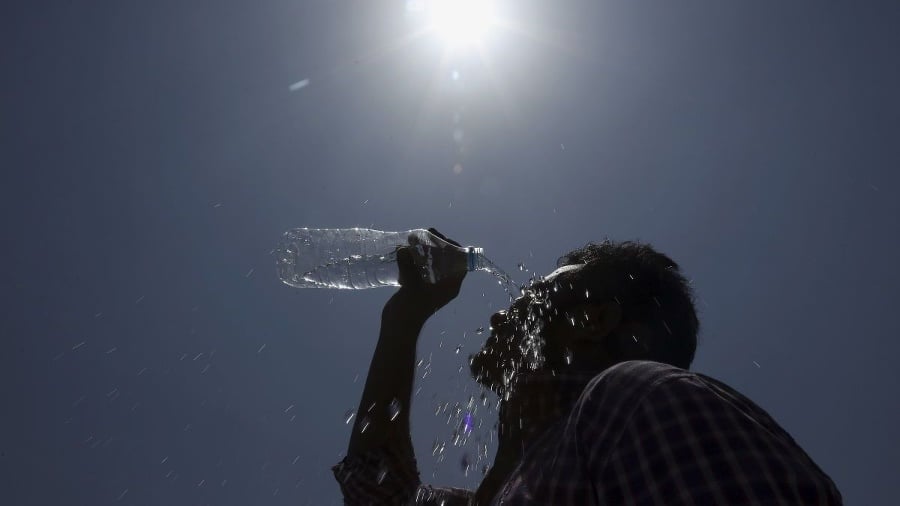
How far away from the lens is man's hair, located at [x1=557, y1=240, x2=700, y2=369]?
2.26m

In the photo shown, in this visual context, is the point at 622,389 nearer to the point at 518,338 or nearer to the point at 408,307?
the point at 518,338

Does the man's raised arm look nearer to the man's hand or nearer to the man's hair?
the man's hand

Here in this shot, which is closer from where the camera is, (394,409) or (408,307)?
(394,409)

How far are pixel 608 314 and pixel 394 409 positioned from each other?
1.37 metres

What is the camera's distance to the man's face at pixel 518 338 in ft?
8.31

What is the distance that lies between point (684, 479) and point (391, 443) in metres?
2.17

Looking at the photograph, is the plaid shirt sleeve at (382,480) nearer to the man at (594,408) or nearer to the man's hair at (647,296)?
the man at (594,408)

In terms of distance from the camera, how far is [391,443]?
10.1 ft

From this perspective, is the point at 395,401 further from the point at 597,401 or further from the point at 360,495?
the point at 597,401

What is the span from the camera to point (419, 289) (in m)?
3.50

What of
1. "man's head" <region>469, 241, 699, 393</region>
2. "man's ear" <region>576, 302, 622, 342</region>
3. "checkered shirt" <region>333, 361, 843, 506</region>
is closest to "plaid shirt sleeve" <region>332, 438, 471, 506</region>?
"man's head" <region>469, 241, 699, 393</region>

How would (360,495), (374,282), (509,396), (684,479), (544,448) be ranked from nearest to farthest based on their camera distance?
1. (684,479)
2. (544,448)
3. (509,396)
4. (360,495)
5. (374,282)

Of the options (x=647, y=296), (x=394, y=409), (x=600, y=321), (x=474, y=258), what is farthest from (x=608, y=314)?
(x=474, y=258)

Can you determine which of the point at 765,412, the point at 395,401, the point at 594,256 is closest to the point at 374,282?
the point at 395,401
